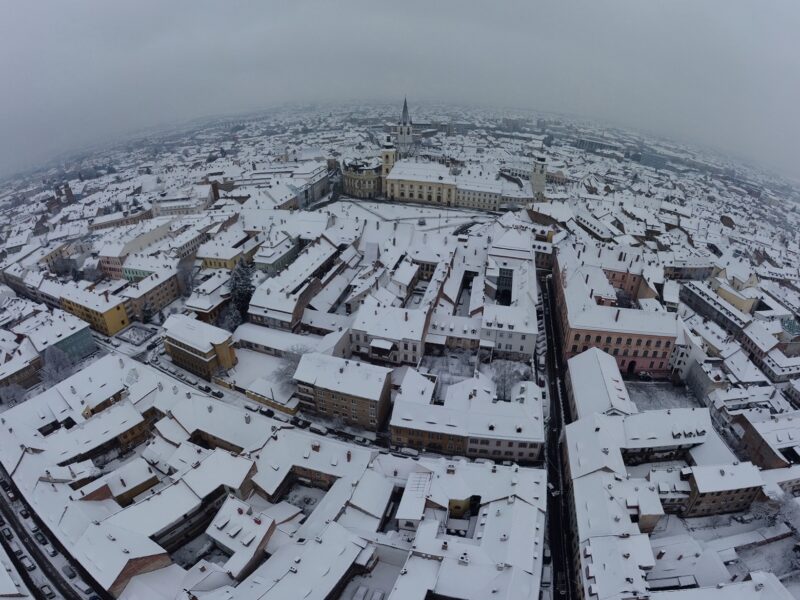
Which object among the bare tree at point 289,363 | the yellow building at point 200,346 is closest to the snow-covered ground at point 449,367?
the bare tree at point 289,363

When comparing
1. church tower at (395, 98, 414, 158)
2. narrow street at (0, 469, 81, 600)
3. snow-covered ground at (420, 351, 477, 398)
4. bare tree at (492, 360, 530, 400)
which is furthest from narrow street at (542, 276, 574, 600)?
church tower at (395, 98, 414, 158)

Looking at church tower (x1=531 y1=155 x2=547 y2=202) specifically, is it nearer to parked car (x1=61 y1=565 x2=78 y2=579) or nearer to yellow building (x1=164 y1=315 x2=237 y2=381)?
yellow building (x1=164 y1=315 x2=237 y2=381)

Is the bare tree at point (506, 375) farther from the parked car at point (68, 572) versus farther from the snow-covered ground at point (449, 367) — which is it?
the parked car at point (68, 572)

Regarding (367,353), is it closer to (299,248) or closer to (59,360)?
(299,248)

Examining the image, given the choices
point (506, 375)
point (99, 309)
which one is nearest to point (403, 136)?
point (99, 309)

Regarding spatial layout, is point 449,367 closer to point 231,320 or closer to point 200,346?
point 200,346

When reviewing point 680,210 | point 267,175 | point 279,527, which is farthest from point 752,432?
point 267,175
